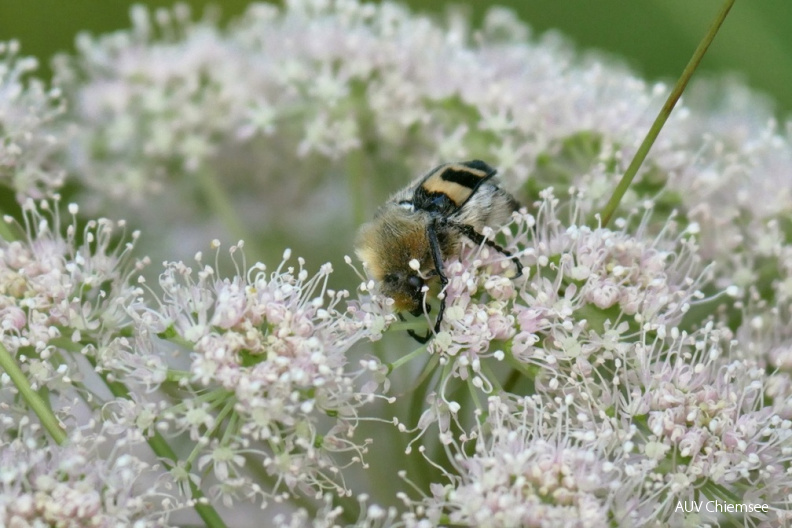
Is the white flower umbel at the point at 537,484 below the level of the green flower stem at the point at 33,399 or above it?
above

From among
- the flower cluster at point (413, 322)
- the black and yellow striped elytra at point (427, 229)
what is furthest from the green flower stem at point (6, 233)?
the black and yellow striped elytra at point (427, 229)

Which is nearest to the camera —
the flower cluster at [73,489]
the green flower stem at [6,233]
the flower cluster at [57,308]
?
the flower cluster at [73,489]

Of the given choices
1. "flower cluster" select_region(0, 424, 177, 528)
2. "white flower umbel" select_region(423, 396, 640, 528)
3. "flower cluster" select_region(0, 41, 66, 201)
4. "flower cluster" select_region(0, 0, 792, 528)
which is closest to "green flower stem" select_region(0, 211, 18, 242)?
"flower cluster" select_region(0, 0, 792, 528)

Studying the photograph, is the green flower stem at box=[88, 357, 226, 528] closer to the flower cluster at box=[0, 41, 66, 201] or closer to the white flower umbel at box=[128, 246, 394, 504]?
the white flower umbel at box=[128, 246, 394, 504]

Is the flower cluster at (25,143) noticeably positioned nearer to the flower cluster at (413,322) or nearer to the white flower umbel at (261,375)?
the flower cluster at (413,322)

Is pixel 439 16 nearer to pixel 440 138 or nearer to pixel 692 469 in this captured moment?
pixel 440 138

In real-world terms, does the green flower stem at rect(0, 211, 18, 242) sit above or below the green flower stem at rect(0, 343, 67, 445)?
above

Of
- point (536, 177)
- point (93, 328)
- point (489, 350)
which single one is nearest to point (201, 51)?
point (536, 177)
